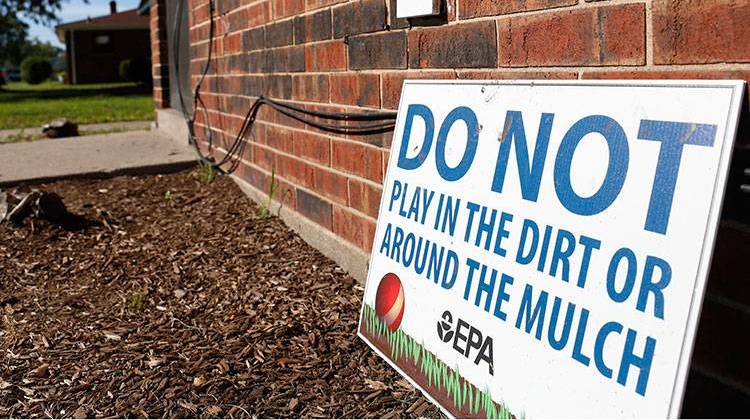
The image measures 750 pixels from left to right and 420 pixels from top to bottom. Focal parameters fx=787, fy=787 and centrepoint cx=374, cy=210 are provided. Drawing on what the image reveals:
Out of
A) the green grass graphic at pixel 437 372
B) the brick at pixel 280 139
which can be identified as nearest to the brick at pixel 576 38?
the green grass graphic at pixel 437 372

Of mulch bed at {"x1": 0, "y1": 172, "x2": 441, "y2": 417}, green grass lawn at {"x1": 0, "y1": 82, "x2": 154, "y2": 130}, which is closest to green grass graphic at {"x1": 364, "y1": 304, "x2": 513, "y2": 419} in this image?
mulch bed at {"x1": 0, "y1": 172, "x2": 441, "y2": 417}

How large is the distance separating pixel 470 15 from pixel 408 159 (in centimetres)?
50

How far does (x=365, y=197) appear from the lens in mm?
3266

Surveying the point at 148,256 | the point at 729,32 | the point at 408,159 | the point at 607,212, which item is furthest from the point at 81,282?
the point at 729,32

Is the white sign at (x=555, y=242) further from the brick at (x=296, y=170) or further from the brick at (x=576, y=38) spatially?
the brick at (x=296, y=170)

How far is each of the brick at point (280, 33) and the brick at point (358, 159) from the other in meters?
0.78

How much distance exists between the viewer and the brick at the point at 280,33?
4.03 metres

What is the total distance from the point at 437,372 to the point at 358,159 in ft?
4.46

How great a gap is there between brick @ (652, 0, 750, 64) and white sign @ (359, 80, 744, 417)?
0.15 meters

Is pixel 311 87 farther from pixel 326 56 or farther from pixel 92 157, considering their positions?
pixel 92 157

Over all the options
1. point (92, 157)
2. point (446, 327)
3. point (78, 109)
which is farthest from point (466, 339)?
point (78, 109)

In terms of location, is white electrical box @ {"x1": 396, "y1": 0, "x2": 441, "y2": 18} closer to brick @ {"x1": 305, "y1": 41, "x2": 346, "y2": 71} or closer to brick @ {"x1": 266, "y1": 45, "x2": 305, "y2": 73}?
brick @ {"x1": 305, "y1": 41, "x2": 346, "y2": 71}

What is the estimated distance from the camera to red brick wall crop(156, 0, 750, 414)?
1.66m

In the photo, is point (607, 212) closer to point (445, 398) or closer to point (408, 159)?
point (445, 398)
